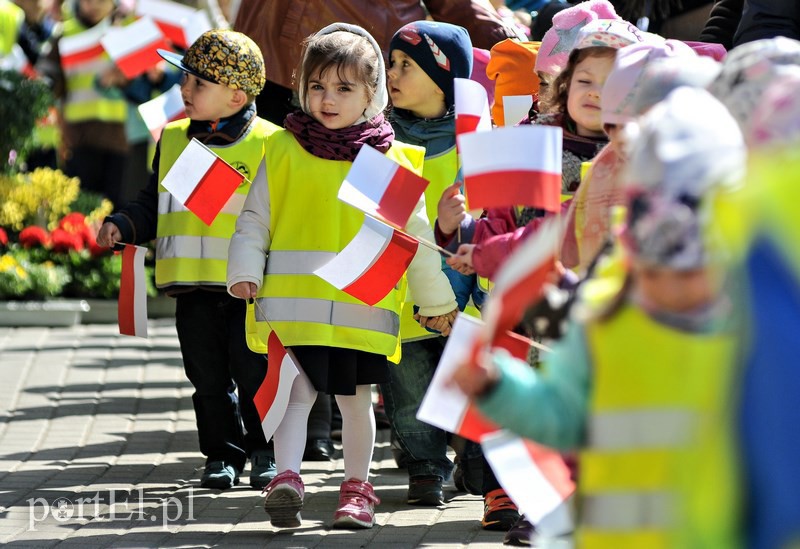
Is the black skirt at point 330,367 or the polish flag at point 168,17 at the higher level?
the polish flag at point 168,17

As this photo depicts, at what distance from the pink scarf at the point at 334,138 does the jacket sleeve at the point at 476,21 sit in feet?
5.26

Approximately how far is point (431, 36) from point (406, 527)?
1898 millimetres

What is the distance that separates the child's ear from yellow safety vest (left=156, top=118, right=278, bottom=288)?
0.11 metres

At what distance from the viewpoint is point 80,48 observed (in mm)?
12531

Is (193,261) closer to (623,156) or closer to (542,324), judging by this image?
(623,156)

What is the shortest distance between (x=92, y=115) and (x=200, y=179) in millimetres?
7517

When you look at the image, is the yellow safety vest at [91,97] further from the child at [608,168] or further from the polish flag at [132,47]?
the child at [608,168]

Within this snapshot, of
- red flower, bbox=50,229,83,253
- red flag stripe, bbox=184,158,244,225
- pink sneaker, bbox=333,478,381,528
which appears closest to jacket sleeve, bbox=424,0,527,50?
red flag stripe, bbox=184,158,244,225

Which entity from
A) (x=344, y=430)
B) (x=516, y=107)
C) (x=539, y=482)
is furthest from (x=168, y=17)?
(x=539, y=482)

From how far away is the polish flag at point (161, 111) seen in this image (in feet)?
22.7

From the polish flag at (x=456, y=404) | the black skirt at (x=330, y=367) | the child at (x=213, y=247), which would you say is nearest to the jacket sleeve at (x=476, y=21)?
the child at (x=213, y=247)

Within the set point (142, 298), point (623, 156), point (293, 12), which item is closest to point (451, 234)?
point (623, 156)

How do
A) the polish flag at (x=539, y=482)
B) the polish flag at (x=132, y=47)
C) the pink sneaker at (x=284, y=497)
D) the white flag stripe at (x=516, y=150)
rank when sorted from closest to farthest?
the polish flag at (x=539, y=482)
the white flag stripe at (x=516, y=150)
the pink sneaker at (x=284, y=497)
the polish flag at (x=132, y=47)

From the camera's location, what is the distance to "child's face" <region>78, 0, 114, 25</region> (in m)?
13.2
